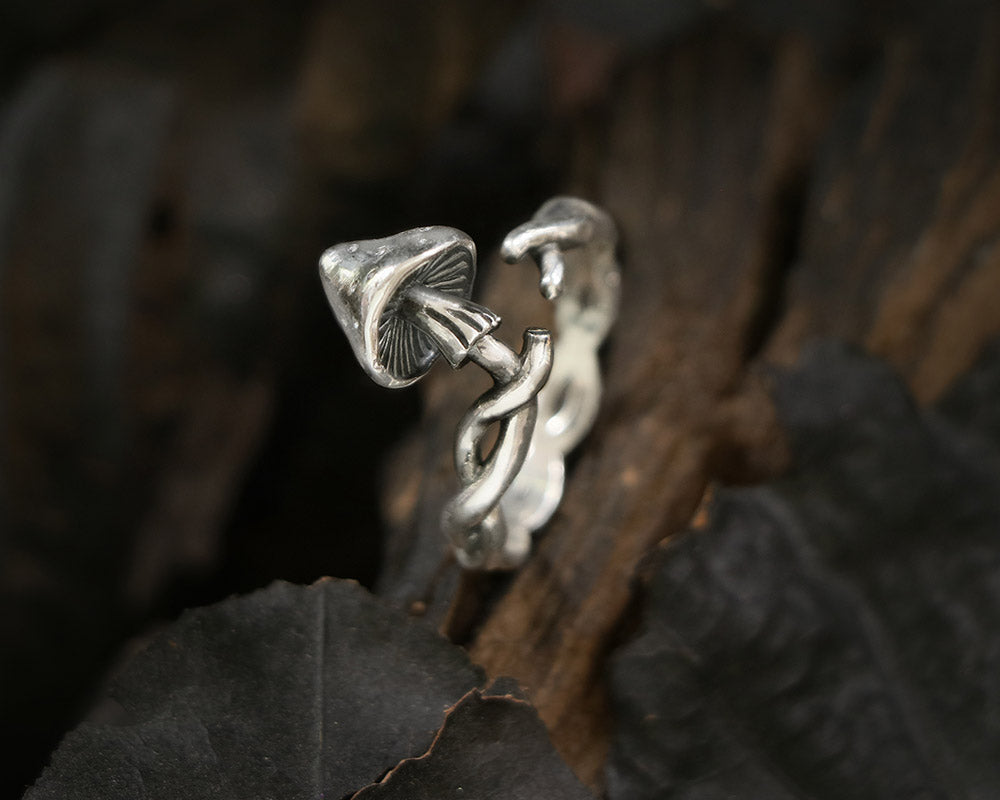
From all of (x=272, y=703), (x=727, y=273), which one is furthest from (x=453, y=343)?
(x=727, y=273)

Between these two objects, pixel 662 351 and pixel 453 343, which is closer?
pixel 453 343

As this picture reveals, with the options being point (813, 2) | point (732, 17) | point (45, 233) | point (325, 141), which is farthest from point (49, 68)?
point (813, 2)

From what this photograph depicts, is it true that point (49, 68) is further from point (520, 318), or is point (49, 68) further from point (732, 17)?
point (732, 17)

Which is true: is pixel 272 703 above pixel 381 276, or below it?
below

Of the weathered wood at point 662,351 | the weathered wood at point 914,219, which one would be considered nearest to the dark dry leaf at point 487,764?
the weathered wood at point 662,351

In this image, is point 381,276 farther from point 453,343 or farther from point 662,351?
point 662,351

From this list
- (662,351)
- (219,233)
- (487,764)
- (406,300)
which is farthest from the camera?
(219,233)

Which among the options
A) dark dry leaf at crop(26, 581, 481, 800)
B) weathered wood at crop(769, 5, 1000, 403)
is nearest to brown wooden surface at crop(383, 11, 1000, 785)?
weathered wood at crop(769, 5, 1000, 403)

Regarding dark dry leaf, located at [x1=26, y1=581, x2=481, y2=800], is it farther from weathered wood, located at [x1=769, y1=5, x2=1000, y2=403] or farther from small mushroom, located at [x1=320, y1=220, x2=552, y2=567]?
weathered wood, located at [x1=769, y1=5, x2=1000, y2=403]
